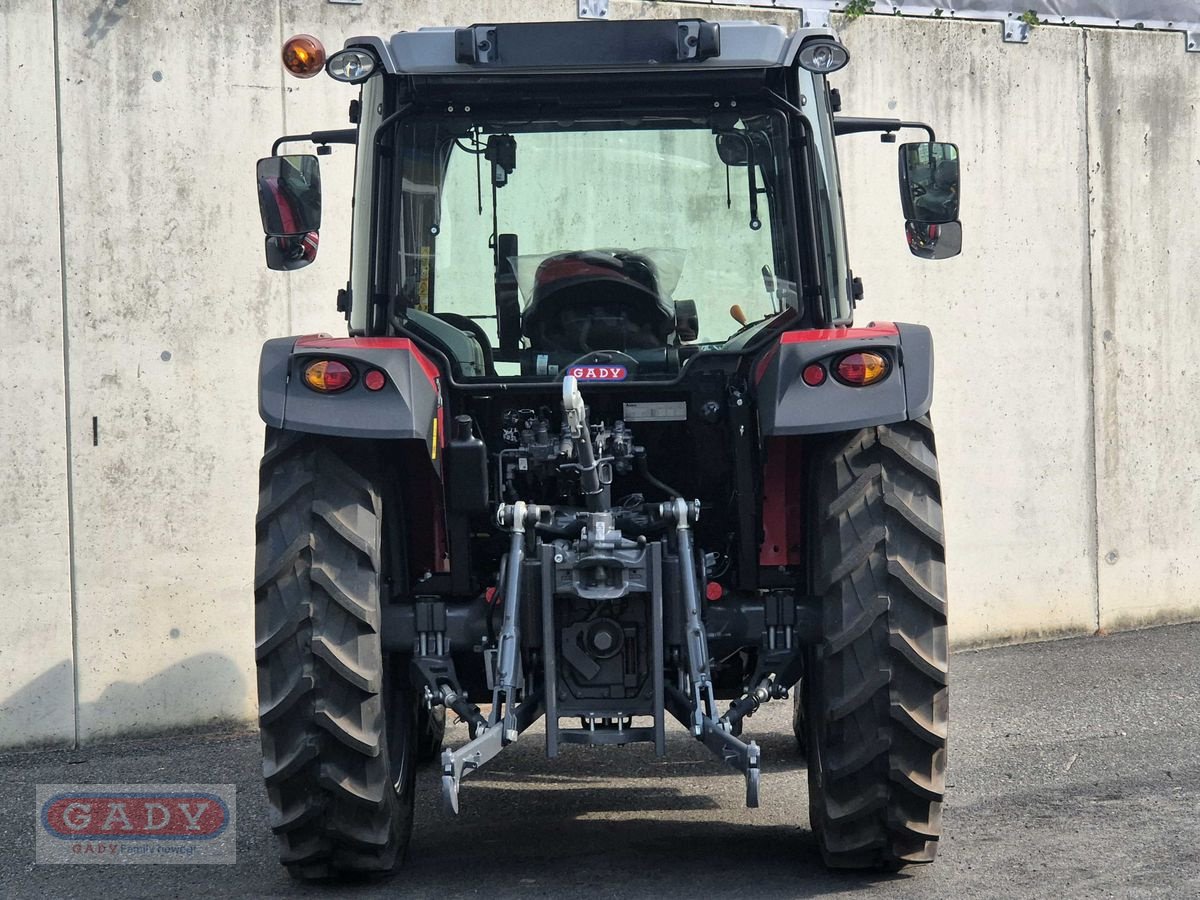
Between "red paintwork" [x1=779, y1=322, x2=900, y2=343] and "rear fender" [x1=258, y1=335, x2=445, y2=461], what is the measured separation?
102cm

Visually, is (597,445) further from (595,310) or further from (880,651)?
(880,651)

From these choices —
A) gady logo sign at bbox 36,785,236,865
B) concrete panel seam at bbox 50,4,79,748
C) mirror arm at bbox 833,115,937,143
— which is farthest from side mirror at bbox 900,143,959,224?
concrete panel seam at bbox 50,4,79,748

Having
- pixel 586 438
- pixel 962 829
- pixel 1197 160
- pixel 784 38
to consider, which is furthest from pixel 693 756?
pixel 1197 160

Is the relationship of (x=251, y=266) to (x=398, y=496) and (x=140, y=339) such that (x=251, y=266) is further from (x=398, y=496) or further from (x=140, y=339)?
(x=398, y=496)

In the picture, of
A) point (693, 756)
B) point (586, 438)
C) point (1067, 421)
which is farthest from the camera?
point (1067, 421)

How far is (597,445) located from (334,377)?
0.79 m

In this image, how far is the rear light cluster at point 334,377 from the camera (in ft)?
15.0

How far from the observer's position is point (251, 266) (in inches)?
299

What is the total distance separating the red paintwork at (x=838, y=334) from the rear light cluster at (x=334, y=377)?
1128 mm

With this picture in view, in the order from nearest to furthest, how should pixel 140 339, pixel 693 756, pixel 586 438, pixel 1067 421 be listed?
pixel 586 438 < pixel 693 756 < pixel 140 339 < pixel 1067 421

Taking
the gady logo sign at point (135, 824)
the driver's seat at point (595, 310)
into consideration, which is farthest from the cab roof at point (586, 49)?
the gady logo sign at point (135, 824)

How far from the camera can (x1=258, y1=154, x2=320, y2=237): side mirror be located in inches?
210

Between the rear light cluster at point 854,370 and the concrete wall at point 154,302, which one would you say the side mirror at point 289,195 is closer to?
the rear light cluster at point 854,370

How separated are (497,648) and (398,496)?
0.57 metres
